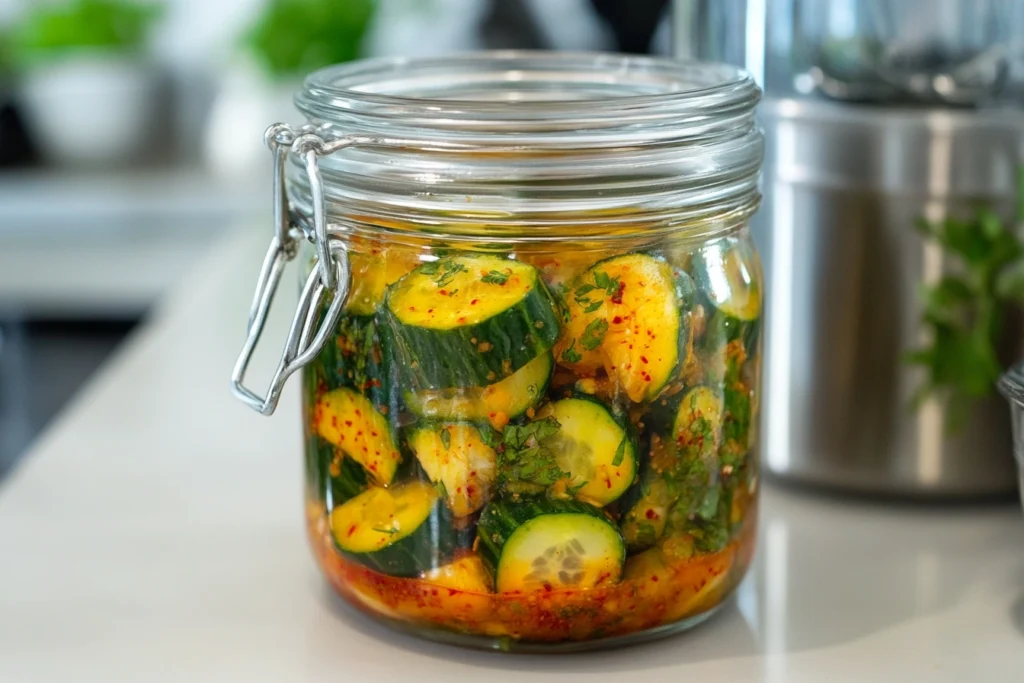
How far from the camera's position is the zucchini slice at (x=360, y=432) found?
572 mm

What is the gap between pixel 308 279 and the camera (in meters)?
0.58

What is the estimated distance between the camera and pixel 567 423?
0.54 metres

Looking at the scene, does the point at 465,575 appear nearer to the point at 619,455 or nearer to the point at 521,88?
the point at 619,455

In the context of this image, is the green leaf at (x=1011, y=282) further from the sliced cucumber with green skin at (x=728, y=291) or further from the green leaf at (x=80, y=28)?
the green leaf at (x=80, y=28)

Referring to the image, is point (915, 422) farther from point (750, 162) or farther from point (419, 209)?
point (419, 209)

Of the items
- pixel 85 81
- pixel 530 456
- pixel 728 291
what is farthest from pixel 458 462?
pixel 85 81

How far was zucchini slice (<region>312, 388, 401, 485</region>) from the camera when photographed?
1.88 ft

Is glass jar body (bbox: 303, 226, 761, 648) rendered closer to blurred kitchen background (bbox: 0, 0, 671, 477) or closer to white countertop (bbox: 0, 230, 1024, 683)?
white countertop (bbox: 0, 230, 1024, 683)

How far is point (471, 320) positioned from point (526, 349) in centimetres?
3

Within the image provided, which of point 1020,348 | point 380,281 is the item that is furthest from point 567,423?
point 1020,348

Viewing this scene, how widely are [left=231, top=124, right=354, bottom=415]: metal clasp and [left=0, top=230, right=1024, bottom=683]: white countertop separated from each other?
0.40ft

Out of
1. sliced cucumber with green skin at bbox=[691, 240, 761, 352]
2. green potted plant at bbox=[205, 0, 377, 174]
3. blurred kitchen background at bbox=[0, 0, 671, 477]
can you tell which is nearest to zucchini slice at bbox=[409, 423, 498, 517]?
sliced cucumber with green skin at bbox=[691, 240, 761, 352]

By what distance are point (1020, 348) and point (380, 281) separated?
0.39 m

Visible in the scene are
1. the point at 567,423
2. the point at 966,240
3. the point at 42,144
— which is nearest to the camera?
the point at 567,423
